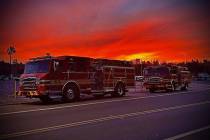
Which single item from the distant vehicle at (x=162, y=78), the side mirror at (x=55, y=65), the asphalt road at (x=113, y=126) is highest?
the side mirror at (x=55, y=65)

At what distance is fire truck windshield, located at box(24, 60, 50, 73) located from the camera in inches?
725

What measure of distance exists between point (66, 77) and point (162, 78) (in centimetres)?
1199

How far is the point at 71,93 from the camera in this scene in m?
19.3

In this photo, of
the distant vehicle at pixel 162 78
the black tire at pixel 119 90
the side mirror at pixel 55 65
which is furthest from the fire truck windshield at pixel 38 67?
the distant vehicle at pixel 162 78

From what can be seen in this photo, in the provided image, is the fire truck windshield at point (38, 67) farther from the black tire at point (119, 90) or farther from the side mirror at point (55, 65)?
the black tire at point (119, 90)

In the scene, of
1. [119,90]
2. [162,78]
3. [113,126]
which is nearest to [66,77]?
[119,90]

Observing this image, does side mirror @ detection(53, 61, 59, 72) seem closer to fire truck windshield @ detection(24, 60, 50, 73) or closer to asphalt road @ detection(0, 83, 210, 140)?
fire truck windshield @ detection(24, 60, 50, 73)

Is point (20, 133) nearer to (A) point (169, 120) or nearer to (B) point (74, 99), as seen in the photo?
(A) point (169, 120)

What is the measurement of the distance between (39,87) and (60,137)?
9973 millimetres

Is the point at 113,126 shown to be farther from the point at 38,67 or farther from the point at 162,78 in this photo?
the point at 162,78

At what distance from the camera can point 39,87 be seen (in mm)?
→ 17766

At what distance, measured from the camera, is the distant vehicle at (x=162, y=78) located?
28.4 meters

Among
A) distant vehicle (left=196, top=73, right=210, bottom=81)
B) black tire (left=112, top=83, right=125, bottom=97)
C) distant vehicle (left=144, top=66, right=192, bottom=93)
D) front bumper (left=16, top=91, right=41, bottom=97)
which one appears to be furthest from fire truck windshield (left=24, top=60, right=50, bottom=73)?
distant vehicle (left=196, top=73, right=210, bottom=81)

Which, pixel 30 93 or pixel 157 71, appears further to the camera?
pixel 157 71
